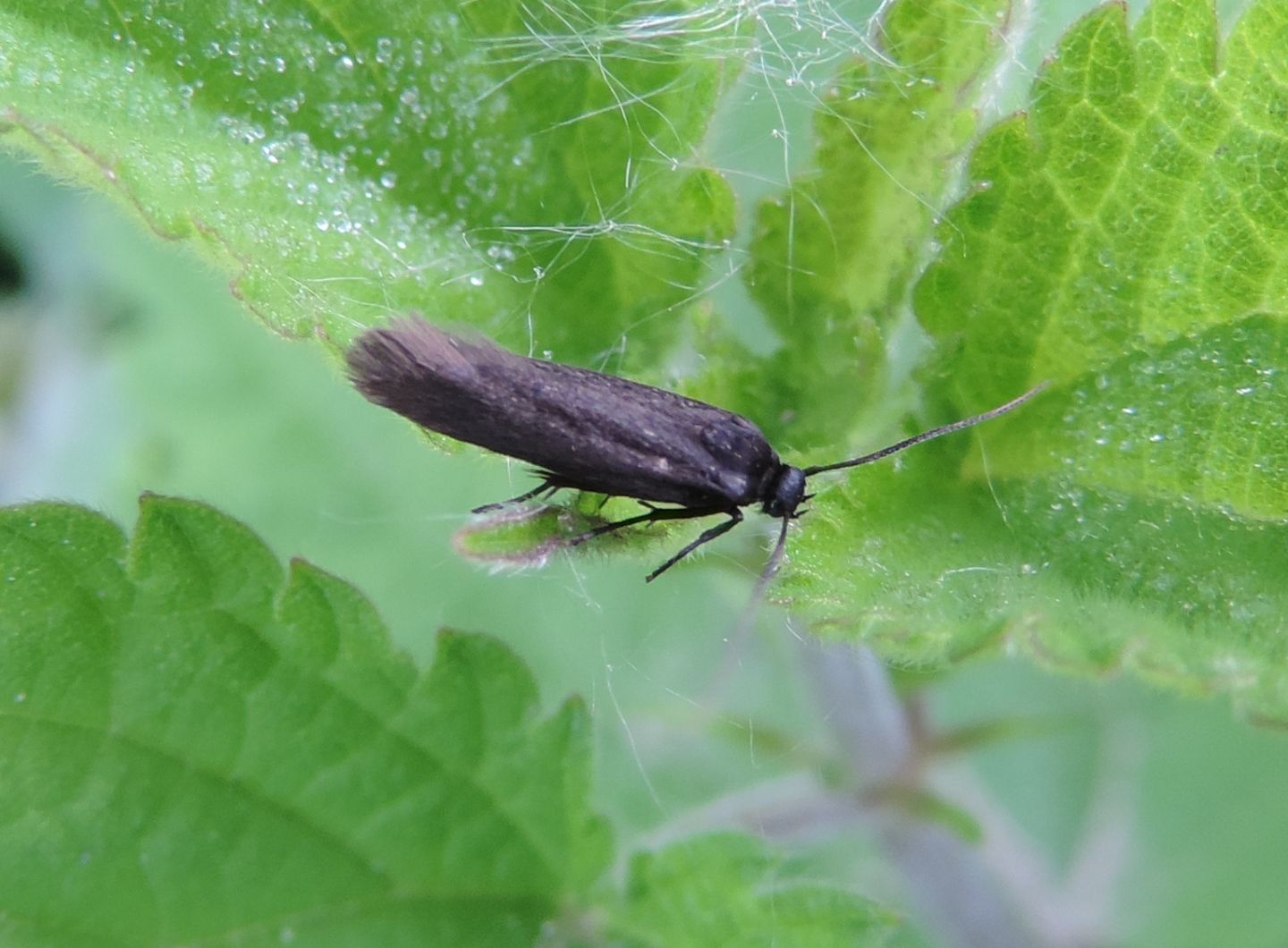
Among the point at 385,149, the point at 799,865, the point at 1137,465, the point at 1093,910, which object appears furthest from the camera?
the point at 1093,910

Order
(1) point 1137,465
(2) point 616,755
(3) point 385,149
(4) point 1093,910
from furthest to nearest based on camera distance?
1. (2) point 616,755
2. (4) point 1093,910
3. (3) point 385,149
4. (1) point 1137,465

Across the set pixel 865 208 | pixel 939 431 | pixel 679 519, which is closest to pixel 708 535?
pixel 679 519

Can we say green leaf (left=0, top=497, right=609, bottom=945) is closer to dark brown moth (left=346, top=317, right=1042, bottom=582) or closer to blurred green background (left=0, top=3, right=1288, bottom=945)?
dark brown moth (left=346, top=317, right=1042, bottom=582)

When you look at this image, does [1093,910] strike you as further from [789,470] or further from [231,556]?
[231,556]

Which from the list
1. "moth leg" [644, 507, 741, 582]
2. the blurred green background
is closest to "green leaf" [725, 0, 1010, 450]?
"moth leg" [644, 507, 741, 582]

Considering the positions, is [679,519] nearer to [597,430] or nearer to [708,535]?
[708,535]

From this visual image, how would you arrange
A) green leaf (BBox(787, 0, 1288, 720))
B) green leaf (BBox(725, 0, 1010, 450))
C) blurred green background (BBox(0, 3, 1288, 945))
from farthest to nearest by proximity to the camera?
blurred green background (BBox(0, 3, 1288, 945)), green leaf (BBox(725, 0, 1010, 450)), green leaf (BBox(787, 0, 1288, 720))

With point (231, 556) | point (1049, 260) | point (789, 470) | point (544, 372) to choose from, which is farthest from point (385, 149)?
point (1049, 260)
